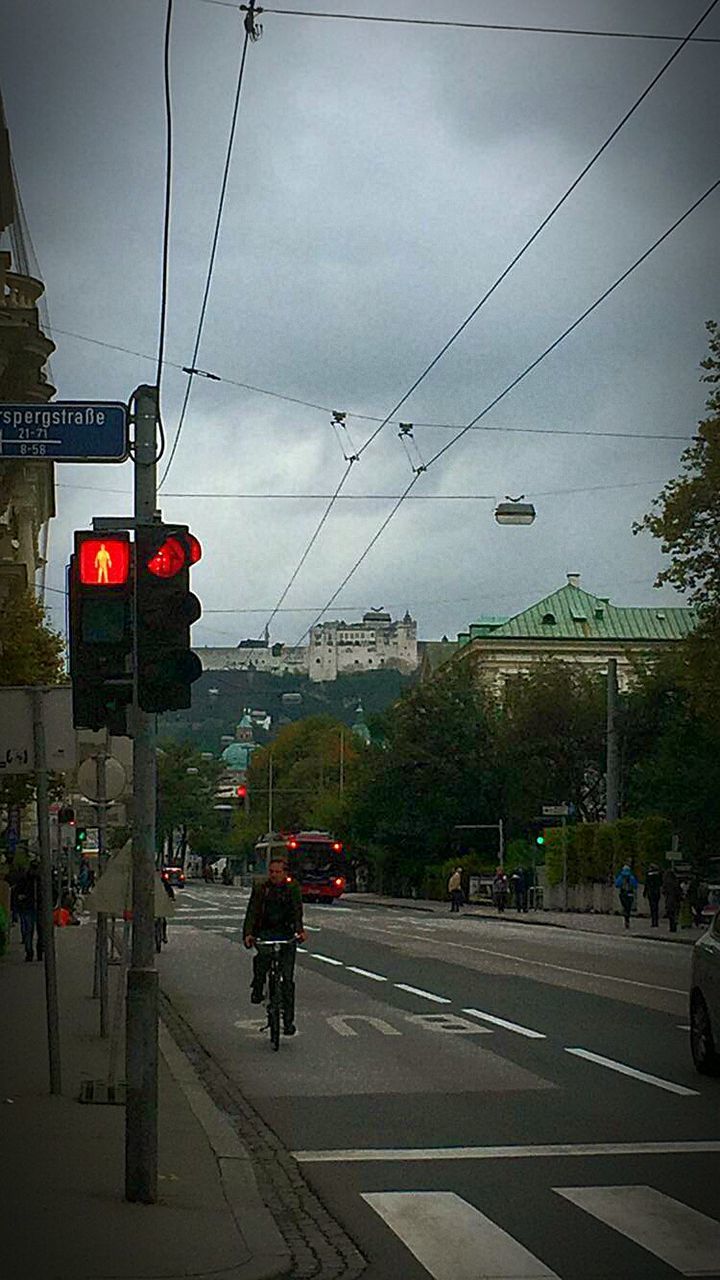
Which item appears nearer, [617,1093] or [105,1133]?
[105,1133]

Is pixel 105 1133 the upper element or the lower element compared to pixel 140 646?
lower

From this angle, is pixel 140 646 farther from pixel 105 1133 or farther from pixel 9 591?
pixel 9 591

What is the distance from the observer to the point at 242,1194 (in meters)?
9.96

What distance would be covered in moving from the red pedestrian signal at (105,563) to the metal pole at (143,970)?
0.18 meters

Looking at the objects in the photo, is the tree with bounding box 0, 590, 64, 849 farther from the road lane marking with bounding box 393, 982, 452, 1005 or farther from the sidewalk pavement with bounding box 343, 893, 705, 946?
the sidewalk pavement with bounding box 343, 893, 705, 946

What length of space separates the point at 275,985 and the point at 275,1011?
0.98 feet

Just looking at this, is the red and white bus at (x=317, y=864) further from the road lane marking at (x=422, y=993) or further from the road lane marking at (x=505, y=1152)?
the road lane marking at (x=505, y=1152)

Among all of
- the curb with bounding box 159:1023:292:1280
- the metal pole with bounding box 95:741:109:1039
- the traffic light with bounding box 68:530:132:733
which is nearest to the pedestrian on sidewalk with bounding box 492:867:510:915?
the metal pole with bounding box 95:741:109:1039

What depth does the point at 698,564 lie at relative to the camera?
132 feet

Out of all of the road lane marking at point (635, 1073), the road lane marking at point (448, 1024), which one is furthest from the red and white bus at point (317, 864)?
the road lane marking at point (635, 1073)

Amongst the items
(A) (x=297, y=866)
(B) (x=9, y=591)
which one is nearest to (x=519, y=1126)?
(B) (x=9, y=591)

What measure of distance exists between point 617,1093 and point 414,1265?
20.4ft

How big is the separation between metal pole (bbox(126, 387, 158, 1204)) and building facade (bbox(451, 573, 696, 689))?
95220 millimetres

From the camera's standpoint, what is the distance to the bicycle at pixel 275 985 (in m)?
18.0
